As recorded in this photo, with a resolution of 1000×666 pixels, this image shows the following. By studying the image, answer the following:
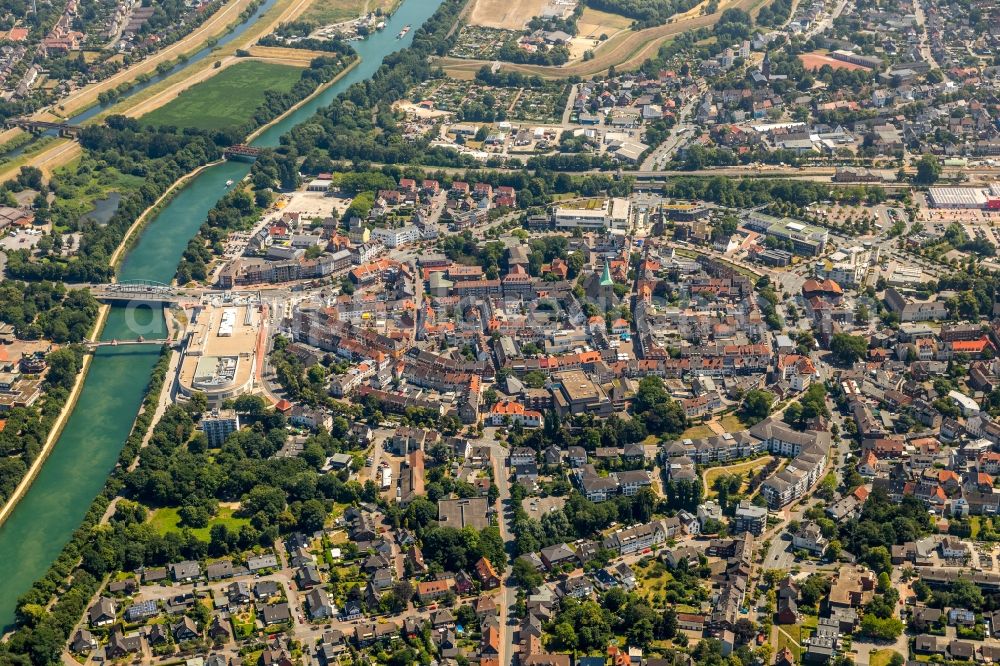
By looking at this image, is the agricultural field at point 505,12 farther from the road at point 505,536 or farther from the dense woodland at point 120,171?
the road at point 505,536

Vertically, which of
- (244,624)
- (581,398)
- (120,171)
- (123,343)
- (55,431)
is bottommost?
(244,624)

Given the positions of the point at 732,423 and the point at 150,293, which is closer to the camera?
the point at 732,423

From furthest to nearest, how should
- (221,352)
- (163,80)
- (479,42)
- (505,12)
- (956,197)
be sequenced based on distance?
1. (505,12)
2. (479,42)
3. (163,80)
4. (956,197)
5. (221,352)

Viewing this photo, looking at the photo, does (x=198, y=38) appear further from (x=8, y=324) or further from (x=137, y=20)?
(x=8, y=324)

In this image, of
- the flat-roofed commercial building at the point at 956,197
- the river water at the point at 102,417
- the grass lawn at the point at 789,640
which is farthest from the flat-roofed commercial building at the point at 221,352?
the flat-roofed commercial building at the point at 956,197

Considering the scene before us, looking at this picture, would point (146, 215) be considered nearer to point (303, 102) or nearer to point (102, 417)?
point (303, 102)

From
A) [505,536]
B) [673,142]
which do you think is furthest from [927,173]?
[505,536]
